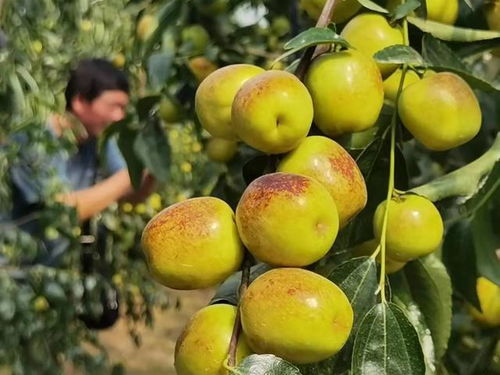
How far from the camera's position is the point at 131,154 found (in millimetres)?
1023

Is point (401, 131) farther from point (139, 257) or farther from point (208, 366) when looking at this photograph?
point (139, 257)

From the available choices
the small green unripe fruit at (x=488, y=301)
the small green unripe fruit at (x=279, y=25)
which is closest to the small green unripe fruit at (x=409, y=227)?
the small green unripe fruit at (x=488, y=301)

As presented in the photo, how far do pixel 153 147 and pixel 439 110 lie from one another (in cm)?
51

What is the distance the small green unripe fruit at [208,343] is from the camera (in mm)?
469

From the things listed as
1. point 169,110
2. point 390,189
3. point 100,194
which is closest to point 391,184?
point 390,189

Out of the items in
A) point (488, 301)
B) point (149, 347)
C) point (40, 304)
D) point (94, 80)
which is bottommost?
point (149, 347)

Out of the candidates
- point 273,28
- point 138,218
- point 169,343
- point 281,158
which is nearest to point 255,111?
point 281,158

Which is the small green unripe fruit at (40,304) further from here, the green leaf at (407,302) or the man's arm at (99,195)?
the green leaf at (407,302)

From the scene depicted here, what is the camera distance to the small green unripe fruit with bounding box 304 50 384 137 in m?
0.56

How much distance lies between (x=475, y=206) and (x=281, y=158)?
213 millimetres

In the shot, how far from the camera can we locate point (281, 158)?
1.79 ft

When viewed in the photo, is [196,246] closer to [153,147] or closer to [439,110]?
[439,110]

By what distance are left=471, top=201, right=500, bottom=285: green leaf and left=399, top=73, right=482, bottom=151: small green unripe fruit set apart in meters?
0.13

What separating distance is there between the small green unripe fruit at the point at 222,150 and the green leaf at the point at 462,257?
266mm
